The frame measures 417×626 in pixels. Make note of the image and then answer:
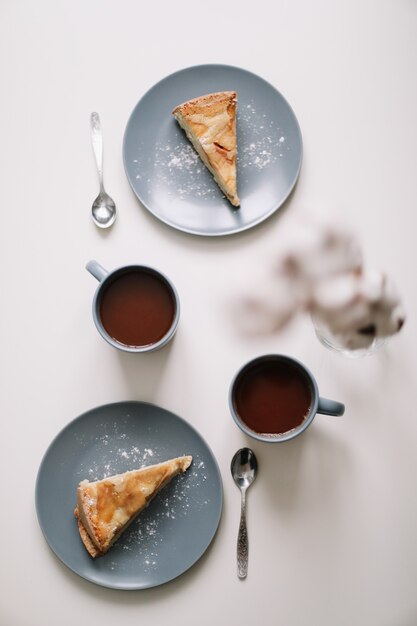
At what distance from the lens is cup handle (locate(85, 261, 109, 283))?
1547 mm

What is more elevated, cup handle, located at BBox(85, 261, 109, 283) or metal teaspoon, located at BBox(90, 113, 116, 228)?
metal teaspoon, located at BBox(90, 113, 116, 228)

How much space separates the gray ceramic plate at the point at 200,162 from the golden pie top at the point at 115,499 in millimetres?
560

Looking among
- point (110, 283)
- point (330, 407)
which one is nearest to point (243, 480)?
point (330, 407)

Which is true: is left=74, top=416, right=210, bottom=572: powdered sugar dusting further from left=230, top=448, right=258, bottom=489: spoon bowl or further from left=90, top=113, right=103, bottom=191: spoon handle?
left=90, top=113, right=103, bottom=191: spoon handle

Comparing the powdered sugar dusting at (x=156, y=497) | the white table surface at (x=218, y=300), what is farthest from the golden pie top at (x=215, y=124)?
the powdered sugar dusting at (x=156, y=497)

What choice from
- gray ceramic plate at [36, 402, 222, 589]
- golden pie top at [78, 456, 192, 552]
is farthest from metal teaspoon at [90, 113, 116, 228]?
golden pie top at [78, 456, 192, 552]

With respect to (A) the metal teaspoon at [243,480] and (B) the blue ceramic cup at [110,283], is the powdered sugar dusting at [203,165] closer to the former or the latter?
(B) the blue ceramic cup at [110,283]

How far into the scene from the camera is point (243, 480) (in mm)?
1589

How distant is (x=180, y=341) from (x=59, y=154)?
1.79 feet

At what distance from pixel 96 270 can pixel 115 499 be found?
0.51 m

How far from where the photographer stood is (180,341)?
5.38 feet

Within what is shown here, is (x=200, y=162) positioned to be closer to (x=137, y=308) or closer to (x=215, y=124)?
(x=215, y=124)

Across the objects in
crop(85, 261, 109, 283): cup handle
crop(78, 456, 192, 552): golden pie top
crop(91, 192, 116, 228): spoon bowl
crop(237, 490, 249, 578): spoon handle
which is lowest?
crop(237, 490, 249, 578): spoon handle

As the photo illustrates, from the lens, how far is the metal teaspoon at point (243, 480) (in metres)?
1.58
